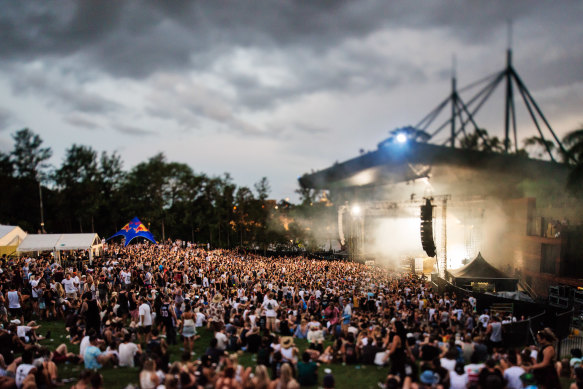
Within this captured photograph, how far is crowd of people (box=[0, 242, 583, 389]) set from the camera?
6277mm

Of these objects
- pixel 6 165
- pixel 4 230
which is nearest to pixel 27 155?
pixel 6 165

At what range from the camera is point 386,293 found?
584 inches

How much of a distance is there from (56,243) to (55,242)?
0.33 feet

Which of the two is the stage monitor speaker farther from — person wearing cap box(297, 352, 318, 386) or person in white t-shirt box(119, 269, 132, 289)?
person in white t-shirt box(119, 269, 132, 289)

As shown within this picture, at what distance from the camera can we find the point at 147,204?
153ft

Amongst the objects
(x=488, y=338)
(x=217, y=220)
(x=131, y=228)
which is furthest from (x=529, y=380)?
(x=217, y=220)

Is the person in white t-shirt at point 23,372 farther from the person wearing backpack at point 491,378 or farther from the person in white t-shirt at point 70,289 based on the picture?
the person wearing backpack at point 491,378

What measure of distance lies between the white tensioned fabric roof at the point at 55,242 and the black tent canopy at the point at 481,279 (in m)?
18.0

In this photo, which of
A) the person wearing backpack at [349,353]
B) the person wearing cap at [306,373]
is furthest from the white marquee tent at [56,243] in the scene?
the person wearing cap at [306,373]

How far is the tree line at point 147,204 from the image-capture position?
44906 mm

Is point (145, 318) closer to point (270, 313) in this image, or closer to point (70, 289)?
point (270, 313)

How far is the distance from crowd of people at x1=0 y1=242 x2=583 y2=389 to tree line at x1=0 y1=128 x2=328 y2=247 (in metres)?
28.1

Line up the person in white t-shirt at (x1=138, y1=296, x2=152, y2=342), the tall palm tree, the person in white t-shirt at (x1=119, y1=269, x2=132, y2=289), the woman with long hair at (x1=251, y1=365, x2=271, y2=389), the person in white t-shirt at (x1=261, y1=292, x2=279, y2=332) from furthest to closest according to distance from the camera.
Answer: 1. the tall palm tree
2. the person in white t-shirt at (x1=119, y1=269, x2=132, y2=289)
3. the person in white t-shirt at (x1=261, y1=292, x2=279, y2=332)
4. the person in white t-shirt at (x1=138, y1=296, x2=152, y2=342)
5. the woman with long hair at (x1=251, y1=365, x2=271, y2=389)

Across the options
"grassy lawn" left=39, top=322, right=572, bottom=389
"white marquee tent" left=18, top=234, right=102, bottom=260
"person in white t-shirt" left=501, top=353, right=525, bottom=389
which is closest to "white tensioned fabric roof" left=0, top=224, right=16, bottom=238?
"white marquee tent" left=18, top=234, right=102, bottom=260
